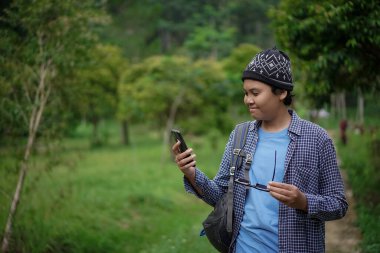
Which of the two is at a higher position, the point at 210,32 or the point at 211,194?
the point at 210,32

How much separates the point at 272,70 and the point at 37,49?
14.5 feet

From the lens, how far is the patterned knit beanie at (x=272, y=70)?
2.38 meters

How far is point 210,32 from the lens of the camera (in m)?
35.8

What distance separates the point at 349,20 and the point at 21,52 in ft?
12.8

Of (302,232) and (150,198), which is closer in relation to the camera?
(302,232)

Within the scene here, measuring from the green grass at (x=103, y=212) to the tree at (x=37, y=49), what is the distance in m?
0.46

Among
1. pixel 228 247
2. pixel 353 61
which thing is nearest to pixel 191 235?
pixel 353 61

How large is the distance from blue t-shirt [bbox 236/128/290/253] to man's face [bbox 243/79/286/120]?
0.39 feet

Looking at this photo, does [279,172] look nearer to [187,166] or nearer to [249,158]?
[249,158]

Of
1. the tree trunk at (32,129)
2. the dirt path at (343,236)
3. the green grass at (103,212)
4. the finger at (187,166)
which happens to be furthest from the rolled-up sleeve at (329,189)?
the tree trunk at (32,129)

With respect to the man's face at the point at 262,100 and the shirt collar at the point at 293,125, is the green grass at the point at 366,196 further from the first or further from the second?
the man's face at the point at 262,100

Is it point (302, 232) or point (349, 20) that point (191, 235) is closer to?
point (349, 20)

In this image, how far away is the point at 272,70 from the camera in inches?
93.8

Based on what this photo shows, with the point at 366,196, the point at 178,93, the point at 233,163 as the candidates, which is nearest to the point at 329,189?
the point at 233,163
